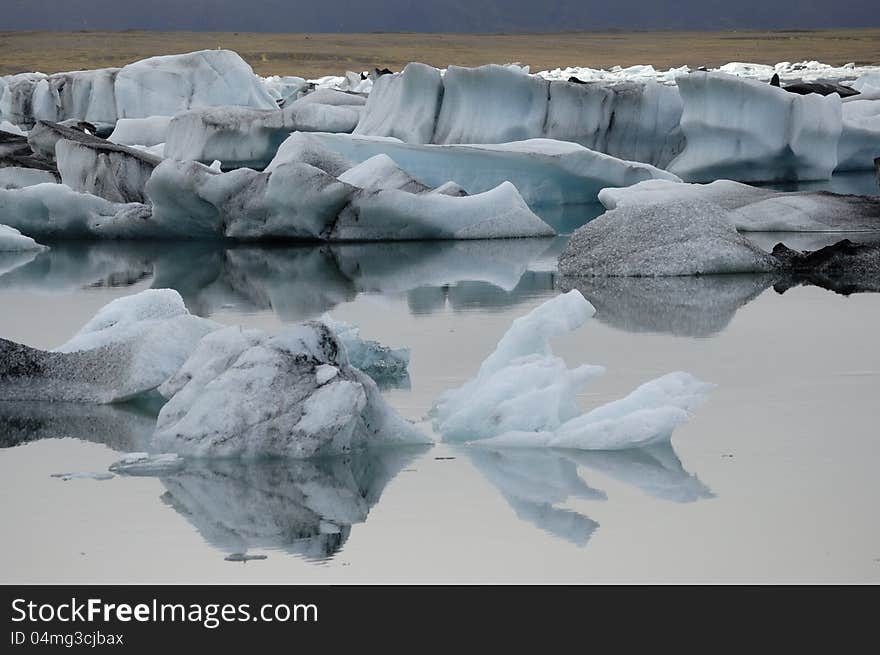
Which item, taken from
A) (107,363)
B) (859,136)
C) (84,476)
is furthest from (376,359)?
(859,136)

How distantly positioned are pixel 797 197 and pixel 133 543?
9613 mm

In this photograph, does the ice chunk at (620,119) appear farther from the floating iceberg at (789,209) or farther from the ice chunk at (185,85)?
the ice chunk at (185,85)

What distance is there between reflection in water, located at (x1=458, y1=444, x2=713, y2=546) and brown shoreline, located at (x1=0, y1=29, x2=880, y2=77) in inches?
2126

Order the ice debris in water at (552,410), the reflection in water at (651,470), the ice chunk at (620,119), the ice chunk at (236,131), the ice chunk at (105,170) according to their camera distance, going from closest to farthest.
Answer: the reflection in water at (651,470) < the ice debris in water at (552,410) < the ice chunk at (105,170) < the ice chunk at (236,131) < the ice chunk at (620,119)

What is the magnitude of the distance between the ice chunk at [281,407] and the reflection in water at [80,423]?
0.25 m

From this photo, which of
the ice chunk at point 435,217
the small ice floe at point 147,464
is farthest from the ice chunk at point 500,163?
the small ice floe at point 147,464

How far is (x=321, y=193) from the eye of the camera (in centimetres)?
1125

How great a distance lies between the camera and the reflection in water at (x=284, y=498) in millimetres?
3709

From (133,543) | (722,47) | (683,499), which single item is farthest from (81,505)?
(722,47)

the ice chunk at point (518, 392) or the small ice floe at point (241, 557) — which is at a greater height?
the small ice floe at point (241, 557)

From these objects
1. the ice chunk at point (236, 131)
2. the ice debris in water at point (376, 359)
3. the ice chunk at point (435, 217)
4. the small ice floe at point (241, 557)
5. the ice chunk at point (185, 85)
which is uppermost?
the small ice floe at point (241, 557)

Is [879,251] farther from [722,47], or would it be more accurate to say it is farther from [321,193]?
[722,47]

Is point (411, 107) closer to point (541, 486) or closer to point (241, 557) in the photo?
point (541, 486)

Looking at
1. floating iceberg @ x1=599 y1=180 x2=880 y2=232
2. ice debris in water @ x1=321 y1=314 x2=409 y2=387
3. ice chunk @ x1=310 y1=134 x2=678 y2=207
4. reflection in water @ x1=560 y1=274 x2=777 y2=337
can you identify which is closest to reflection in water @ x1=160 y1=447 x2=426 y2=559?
ice debris in water @ x1=321 y1=314 x2=409 y2=387
